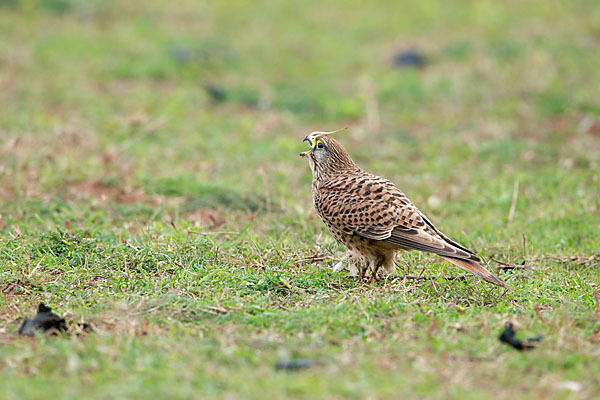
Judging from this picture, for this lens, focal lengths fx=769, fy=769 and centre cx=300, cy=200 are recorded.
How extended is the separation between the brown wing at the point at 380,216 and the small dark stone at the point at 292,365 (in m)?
1.67

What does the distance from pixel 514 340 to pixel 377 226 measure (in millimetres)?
1578

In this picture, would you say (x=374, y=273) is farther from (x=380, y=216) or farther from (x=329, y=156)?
(x=329, y=156)

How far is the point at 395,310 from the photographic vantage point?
502cm

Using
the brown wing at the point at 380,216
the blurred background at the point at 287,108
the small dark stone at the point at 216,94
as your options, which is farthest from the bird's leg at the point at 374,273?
the small dark stone at the point at 216,94

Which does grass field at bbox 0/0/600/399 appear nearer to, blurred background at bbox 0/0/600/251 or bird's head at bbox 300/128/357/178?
blurred background at bbox 0/0/600/251

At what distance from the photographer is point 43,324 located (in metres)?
4.64

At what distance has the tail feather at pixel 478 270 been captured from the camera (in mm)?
5375

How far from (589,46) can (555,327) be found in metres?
10.5

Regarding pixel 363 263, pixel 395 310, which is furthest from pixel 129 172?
pixel 395 310

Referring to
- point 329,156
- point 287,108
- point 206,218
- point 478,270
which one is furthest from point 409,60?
point 478,270

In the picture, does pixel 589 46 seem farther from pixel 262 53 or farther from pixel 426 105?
pixel 262 53

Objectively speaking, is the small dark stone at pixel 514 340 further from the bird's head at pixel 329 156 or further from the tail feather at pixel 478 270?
the bird's head at pixel 329 156

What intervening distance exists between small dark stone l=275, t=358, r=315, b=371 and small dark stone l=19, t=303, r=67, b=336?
1421 millimetres

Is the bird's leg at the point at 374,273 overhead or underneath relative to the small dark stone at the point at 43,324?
overhead
